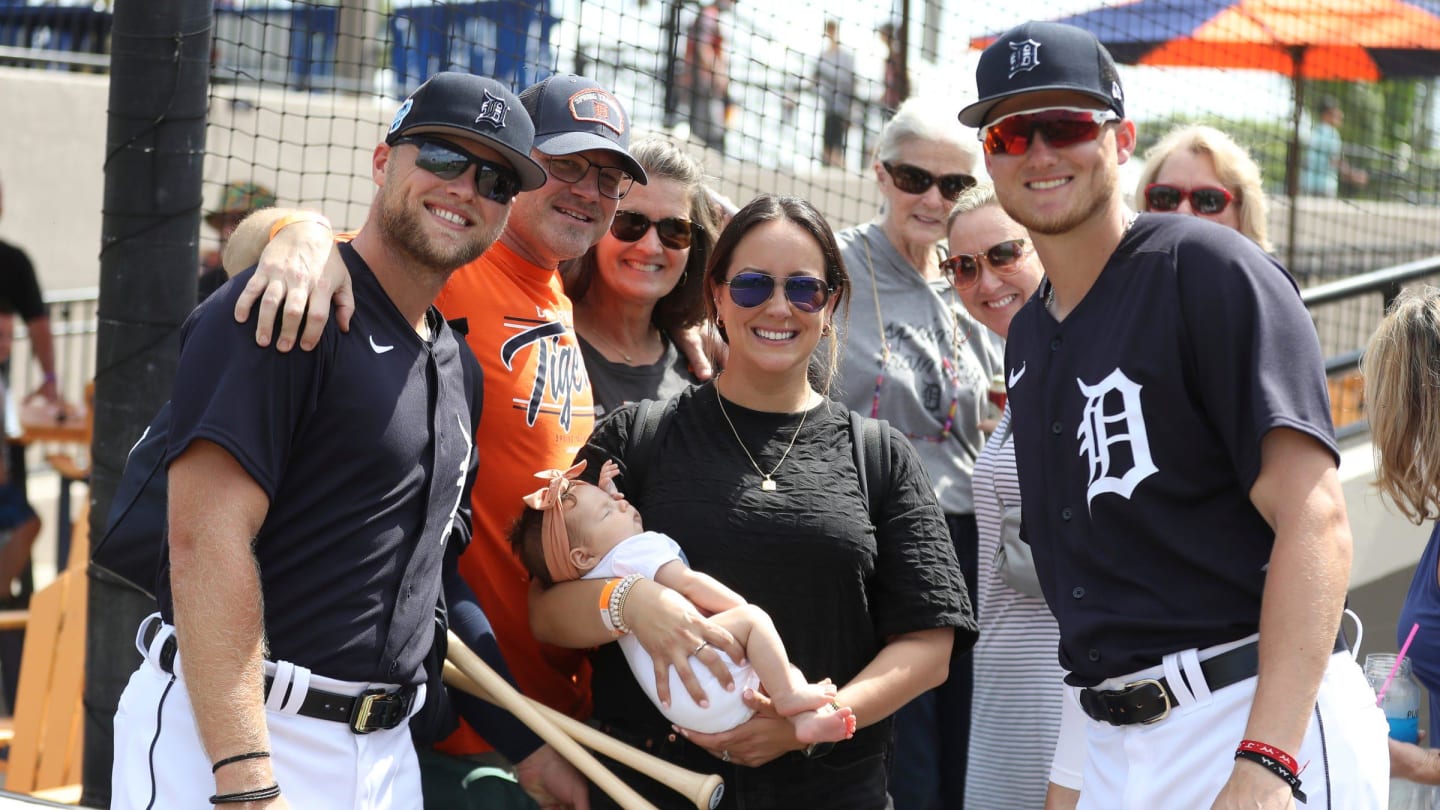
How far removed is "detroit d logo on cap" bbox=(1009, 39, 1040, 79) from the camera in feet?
7.70

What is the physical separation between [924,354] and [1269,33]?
6.76 metres

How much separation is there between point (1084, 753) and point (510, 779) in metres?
1.20

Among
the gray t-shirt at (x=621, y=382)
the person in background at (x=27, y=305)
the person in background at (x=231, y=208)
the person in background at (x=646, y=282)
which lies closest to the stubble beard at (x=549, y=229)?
the person in background at (x=646, y=282)

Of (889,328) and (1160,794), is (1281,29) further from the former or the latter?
(1160,794)

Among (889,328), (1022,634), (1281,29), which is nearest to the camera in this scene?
(1022,634)

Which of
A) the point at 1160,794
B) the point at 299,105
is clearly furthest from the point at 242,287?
the point at 299,105

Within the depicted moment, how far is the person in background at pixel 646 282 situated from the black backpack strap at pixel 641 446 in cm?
45

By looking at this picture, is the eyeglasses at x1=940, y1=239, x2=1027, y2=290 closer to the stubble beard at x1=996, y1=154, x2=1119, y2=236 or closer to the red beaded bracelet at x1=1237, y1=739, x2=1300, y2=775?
the stubble beard at x1=996, y1=154, x2=1119, y2=236

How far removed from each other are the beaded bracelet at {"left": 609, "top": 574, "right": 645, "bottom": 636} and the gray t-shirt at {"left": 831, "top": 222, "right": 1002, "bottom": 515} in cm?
108

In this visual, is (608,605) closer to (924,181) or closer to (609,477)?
(609,477)

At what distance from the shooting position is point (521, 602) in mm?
3137

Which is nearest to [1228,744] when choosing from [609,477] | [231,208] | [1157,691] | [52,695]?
[1157,691]

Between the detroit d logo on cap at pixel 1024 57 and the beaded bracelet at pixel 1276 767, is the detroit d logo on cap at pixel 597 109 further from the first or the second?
the beaded bracelet at pixel 1276 767

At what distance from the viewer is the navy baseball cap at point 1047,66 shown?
7.65ft
